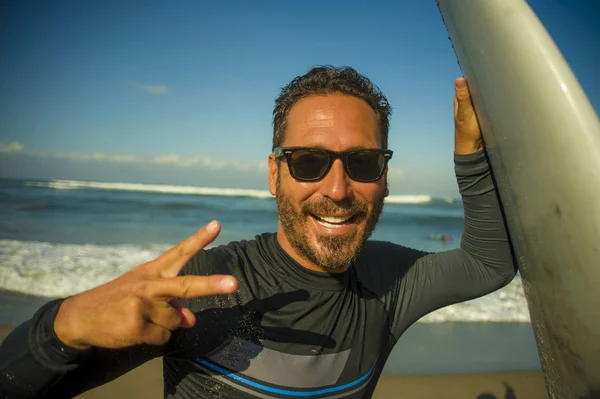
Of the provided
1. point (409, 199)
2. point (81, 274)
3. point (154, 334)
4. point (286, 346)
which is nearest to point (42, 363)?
point (154, 334)

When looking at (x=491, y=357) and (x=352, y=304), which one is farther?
(x=491, y=357)

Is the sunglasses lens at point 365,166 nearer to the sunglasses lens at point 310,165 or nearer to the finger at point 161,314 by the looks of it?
the sunglasses lens at point 310,165

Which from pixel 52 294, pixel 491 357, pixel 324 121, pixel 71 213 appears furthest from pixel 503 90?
pixel 71 213

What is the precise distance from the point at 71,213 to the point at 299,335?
24079mm

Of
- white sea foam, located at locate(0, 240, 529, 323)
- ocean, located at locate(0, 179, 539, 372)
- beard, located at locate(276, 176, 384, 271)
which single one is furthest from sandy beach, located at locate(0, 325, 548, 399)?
beard, located at locate(276, 176, 384, 271)

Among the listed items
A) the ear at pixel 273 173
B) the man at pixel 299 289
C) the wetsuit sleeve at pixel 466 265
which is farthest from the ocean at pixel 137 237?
the ear at pixel 273 173

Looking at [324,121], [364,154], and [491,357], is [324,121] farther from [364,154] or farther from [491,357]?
[491,357]

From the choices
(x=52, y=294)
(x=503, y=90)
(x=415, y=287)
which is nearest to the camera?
(x=503, y=90)

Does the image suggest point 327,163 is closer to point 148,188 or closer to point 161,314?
point 161,314

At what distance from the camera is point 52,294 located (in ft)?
22.8

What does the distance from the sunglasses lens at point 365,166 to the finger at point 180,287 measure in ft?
3.24

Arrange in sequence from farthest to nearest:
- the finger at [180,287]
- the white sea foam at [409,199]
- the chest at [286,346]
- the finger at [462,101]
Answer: the white sea foam at [409,199]
the finger at [462,101]
the chest at [286,346]
the finger at [180,287]

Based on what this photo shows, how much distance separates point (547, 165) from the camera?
1.21m

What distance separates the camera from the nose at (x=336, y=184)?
184cm
